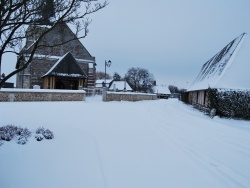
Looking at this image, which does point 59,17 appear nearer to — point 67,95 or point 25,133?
point 25,133

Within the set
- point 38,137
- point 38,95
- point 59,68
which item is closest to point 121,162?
point 38,137

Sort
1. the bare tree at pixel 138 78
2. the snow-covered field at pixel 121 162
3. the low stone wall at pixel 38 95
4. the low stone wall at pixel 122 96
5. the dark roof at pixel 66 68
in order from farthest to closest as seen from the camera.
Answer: the bare tree at pixel 138 78 < the dark roof at pixel 66 68 < the low stone wall at pixel 122 96 < the low stone wall at pixel 38 95 < the snow-covered field at pixel 121 162

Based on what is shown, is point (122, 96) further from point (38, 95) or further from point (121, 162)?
point (121, 162)

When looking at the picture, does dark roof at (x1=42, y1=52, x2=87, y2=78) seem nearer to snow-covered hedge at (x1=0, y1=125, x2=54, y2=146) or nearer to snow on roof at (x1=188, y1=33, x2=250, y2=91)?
snow on roof at (x1=188, y1=33, x2=250, y2=91)

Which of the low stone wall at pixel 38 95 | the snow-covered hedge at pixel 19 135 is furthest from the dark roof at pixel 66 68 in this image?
the snow-covered hedge at pixel 19 135

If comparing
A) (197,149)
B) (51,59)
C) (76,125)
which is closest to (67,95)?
(51,59)

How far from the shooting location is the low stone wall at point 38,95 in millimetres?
17933

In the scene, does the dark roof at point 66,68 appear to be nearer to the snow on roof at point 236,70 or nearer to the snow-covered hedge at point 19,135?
the snow on roof at point 236,70

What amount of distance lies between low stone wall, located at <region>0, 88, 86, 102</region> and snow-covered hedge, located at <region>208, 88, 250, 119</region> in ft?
38.1

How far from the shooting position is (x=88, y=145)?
649cm

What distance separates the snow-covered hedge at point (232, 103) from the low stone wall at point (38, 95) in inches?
457

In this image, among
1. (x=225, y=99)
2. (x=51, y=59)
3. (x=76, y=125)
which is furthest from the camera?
(x=51, y=59)

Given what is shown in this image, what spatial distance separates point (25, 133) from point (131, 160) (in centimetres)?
328

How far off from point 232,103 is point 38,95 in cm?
1498
